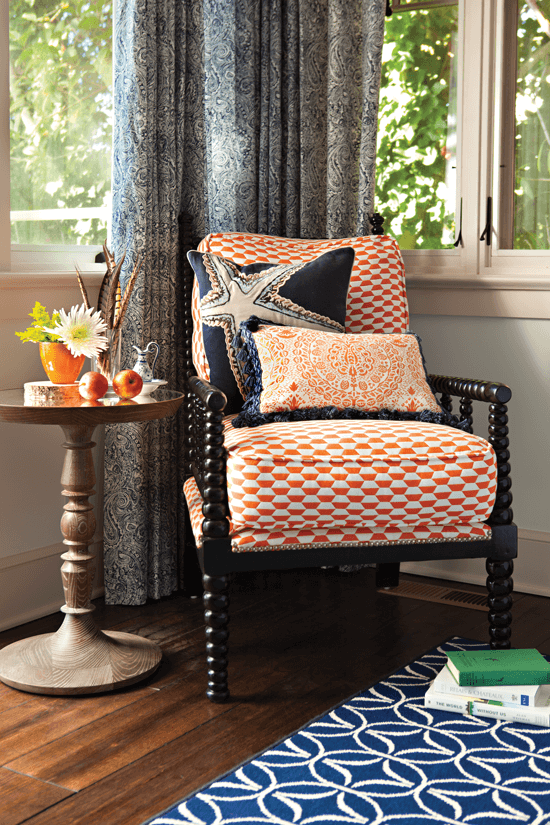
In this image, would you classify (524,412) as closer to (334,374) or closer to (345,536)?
(334,374)

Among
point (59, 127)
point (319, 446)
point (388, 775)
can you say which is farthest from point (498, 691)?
point (59, 127)

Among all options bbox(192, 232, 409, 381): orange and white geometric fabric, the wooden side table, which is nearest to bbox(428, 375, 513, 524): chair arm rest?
bbox(192, 232, 409, 381): orange and white geometric fabric

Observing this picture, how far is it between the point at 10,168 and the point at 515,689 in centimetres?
174

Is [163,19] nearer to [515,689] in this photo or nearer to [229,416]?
[229,416]

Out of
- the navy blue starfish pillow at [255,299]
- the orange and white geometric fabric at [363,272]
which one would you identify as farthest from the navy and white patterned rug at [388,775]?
the orange and white geometric fabric at [363,272]

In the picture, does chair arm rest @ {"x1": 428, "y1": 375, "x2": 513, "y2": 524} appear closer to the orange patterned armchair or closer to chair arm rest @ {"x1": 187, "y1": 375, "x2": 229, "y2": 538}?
the orange patterned armchair

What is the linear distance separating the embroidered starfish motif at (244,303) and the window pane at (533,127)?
83 centimetres

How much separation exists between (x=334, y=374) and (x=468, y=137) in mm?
1088

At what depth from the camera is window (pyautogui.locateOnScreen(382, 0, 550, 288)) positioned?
105 inches

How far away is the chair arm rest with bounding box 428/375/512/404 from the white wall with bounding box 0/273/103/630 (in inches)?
39.5

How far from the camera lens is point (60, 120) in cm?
243

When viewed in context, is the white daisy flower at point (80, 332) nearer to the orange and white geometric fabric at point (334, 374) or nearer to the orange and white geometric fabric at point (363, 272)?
the orange and white geometric fabric at point (334, 374)

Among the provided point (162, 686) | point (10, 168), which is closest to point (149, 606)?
point (162, 686)

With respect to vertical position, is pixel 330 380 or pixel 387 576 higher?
pixel 330 380
